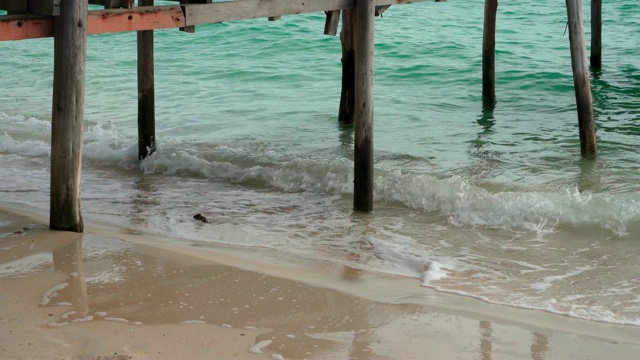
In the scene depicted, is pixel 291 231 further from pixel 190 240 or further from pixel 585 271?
pixel 585 271

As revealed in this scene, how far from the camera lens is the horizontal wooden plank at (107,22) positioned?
492cm

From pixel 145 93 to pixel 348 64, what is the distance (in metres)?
2.33

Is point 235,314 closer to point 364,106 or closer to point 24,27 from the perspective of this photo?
point 24,27

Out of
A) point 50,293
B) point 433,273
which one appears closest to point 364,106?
point 433,273

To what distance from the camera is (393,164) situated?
334 inches

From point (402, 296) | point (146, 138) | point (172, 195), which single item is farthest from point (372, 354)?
point (146, 138)

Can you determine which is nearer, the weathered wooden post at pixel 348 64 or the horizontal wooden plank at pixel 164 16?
the horizontal wooden plank at pixel 164 16

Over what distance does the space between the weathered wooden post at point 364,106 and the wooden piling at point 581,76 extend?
2.47 metres

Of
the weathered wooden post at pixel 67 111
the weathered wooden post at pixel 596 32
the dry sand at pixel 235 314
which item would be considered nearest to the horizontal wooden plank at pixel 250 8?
the weathered wooden post at pixel 67 111

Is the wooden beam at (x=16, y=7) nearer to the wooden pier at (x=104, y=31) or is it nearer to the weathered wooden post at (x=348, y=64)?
the wooden pier at (x=104, y=31)

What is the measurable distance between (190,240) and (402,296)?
1628 mm

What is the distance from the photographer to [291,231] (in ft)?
20.4

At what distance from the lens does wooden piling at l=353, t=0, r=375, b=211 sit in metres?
6.18

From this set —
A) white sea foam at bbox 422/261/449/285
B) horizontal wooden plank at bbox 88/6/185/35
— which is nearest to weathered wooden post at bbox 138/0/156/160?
horizontal wooden plank at bbox 88/6/185/35
